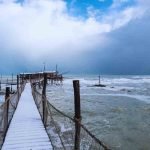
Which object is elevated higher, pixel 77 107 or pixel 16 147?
pixel 77 107

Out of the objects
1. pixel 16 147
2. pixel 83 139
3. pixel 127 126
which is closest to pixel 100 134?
pixel 83 139

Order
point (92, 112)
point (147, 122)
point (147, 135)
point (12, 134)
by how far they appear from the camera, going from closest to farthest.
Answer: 1. point (12, 134)
2. point (147, 135)
3. point (147, 122)
4. point (92, 112)

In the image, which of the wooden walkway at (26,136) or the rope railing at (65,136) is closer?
the wooden walkway at (26,136)

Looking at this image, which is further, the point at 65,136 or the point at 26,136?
the point at 65,136

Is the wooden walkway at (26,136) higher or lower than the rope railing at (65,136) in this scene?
higher

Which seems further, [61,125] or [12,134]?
[61,125]

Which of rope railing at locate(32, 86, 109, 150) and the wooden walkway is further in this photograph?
rope railing at locate(32, 86, 109, 150)

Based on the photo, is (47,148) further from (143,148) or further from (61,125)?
(61,125)

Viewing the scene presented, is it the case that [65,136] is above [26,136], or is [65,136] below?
below

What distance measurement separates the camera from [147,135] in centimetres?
1337

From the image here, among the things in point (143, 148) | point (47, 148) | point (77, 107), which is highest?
point (77, 107)

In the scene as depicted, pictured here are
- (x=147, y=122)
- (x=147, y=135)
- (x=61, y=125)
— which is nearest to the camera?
(x=147, y=135)

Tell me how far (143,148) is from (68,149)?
322cm

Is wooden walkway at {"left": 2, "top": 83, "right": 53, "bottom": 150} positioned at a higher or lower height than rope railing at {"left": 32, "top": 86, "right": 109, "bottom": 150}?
higher
